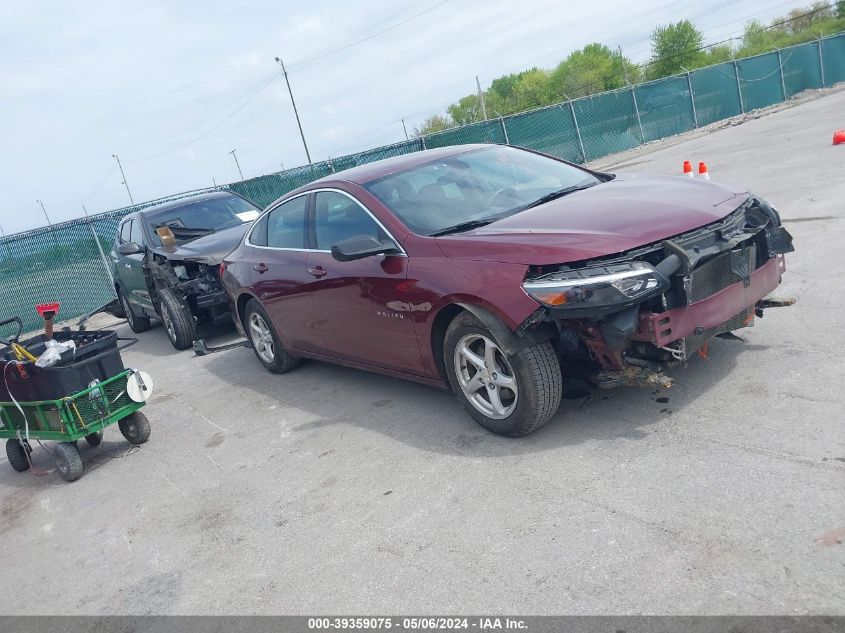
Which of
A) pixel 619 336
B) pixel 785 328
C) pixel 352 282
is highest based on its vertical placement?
pixel 352 282

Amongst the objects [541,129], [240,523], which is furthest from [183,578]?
[541,129]

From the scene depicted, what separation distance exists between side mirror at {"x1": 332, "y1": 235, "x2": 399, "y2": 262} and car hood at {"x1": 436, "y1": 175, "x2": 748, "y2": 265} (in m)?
0.40

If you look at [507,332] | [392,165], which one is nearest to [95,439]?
[392,165]

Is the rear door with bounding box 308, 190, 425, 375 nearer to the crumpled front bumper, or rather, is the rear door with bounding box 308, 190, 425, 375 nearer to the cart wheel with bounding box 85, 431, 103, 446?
the crumpled front bumper

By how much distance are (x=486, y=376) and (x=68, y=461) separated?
3401 mm

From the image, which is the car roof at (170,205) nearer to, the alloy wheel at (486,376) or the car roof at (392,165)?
Answer: the car roof at (392,165)

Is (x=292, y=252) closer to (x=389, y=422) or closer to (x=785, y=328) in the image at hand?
(x=389, y=422)

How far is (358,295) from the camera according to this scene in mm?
5336

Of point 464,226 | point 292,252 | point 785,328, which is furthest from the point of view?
point 292,252

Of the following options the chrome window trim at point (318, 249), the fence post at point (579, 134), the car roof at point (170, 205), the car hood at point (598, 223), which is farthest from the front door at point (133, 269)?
the fence post at point (579, 134)

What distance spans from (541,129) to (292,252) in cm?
1820

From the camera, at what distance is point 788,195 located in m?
9.26

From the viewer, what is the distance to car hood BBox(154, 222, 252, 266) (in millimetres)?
8836

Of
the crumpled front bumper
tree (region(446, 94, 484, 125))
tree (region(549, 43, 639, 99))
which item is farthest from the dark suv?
tree (region(446, 94, 484, 125))
